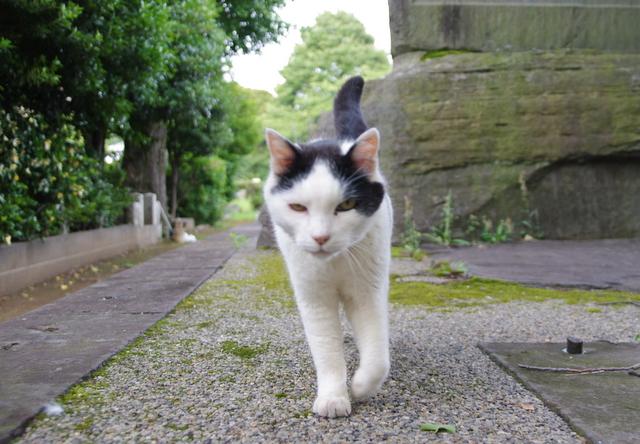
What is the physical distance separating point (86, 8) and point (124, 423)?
427 cm

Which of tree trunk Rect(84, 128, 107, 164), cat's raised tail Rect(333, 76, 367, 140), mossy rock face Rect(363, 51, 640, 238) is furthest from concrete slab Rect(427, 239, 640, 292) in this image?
tree trunk Rect(84, 128, 107, 164)

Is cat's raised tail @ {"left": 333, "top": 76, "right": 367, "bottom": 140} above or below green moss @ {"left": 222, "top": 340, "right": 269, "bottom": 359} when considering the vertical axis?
above

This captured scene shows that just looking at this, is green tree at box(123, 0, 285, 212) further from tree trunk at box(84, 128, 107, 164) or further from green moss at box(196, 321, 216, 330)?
green moss at box(196, 321, 216, 330)

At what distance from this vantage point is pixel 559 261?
213 inches

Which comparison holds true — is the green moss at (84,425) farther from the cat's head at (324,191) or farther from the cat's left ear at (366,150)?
the cat's left ear at (366,150)

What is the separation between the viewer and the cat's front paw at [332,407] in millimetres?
1974

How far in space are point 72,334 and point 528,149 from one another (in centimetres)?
554

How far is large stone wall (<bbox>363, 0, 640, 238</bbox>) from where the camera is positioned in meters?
6.68

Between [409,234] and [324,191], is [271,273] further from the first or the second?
[324,191]

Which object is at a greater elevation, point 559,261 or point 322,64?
point 322,64

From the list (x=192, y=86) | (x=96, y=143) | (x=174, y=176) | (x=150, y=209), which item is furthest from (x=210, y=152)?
(x=96, y=143)

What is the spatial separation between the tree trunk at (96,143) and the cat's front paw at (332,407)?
6611 millimetres

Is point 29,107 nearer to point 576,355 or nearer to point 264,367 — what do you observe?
point 264,367

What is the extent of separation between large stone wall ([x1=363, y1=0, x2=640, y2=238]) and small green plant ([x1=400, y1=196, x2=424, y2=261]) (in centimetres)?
9
